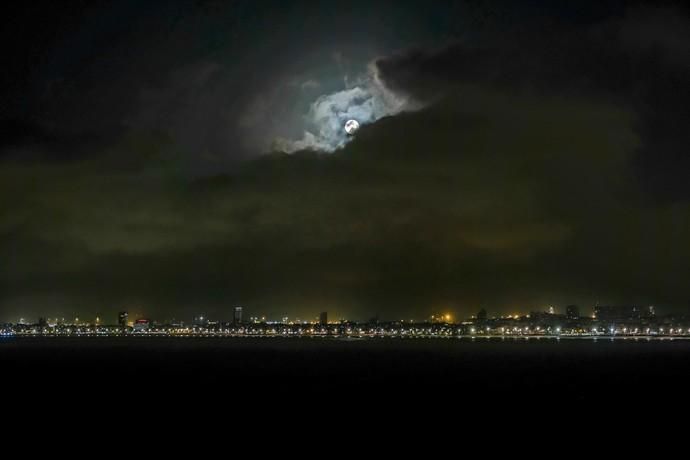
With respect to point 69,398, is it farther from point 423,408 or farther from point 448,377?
point 448,377

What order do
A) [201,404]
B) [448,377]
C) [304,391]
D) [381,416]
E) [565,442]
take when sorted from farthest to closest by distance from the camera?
[448,377] < [304,391] < [201,404] < [381,416] < [565,442]

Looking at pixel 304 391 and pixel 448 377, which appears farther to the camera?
pixel 448 377

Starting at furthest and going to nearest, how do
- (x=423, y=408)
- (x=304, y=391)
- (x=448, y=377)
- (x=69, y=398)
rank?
(x=448, y=377) < (x=304, y=391) < (x=69, y=398) < (x=423, y=408)

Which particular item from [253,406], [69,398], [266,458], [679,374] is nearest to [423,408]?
[253,406]

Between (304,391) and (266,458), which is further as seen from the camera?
(304,391)

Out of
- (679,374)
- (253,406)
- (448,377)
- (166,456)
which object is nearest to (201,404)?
(253,406)

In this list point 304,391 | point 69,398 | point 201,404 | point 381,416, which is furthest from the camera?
point 304,391

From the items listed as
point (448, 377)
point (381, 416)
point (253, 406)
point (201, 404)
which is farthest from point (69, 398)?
point (448, 377)

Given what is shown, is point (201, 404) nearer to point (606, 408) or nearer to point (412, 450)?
point (412, 450)

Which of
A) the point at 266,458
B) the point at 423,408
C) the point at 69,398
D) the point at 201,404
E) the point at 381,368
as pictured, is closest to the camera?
the point at 266,458
